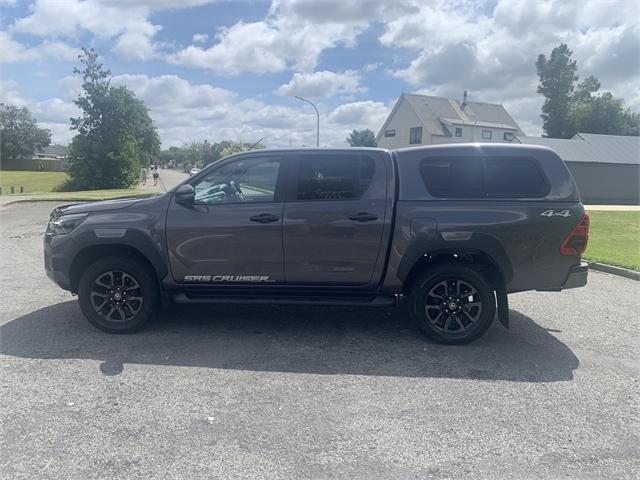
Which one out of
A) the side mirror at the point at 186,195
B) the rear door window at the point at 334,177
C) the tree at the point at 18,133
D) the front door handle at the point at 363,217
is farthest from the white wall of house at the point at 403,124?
the tree at the point at 18,133

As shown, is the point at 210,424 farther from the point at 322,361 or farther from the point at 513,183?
the point at 513,183

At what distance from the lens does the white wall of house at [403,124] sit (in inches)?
1639

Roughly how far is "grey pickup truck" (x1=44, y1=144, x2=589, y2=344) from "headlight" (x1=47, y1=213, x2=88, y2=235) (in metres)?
A: 0.01

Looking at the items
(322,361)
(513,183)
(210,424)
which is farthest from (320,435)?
(513,183)

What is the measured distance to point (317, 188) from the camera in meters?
4.79

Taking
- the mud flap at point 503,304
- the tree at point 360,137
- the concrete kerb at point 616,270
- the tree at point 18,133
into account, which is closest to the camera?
the mud flap at point 503,304

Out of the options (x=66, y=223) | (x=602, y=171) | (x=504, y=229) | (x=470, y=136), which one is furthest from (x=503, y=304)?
(x=470, y=136)

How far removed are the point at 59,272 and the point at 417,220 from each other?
368cm

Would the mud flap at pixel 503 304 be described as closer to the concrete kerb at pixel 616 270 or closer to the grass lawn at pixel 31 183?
the concrete kerb at pixel 616 270

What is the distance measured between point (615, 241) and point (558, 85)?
186 ft

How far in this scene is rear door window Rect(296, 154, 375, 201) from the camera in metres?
4.76

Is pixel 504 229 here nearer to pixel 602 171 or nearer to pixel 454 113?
pixel 602 171

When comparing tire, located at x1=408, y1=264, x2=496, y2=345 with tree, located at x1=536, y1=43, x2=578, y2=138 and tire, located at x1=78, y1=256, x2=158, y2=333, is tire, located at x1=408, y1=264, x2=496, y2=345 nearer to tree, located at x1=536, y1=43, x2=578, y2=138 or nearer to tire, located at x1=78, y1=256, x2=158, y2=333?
tire, located at x1=78, y1=256, x2=158, y2=333

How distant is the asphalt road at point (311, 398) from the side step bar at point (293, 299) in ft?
1.24
